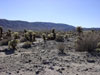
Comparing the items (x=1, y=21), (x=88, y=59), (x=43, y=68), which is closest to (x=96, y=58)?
(x=88, y=59)

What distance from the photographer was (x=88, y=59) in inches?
393

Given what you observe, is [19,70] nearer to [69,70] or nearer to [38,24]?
[69,70]

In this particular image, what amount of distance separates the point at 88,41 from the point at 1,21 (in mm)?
147971

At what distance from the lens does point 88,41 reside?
1294 cm

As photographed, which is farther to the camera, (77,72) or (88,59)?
(88,59)

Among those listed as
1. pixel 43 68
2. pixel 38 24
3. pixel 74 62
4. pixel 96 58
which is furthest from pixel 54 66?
pixel 38 24

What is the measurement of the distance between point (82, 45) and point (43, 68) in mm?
5750

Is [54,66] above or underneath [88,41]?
underneath

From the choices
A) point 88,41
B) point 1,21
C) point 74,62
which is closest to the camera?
point 74,62

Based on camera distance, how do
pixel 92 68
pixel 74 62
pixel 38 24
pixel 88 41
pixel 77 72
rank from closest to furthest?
pixel 77 72
pixel 92 68
pixel 74 62
pixel 88 41
pixel 38 24

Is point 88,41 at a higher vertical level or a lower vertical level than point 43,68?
higher

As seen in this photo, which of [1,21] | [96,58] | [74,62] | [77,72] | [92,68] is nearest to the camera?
[77,72]

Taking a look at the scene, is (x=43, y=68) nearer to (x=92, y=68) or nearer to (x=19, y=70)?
(x=19, y=70)

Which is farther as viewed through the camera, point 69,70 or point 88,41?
point 88,41
